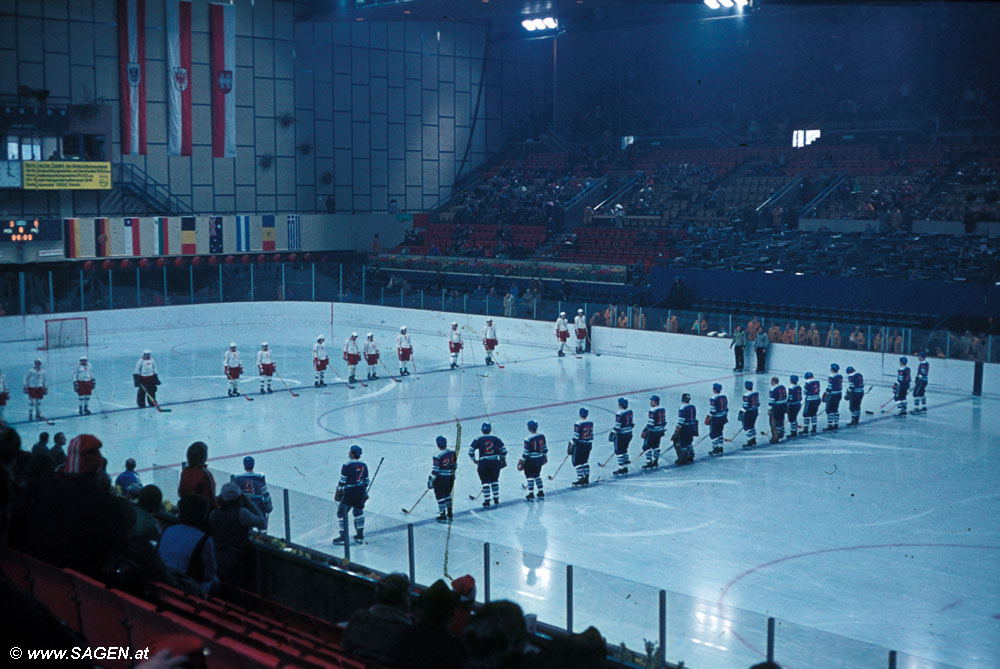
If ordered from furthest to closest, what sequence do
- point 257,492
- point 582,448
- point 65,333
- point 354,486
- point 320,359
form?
point 65,333, point 320,359, point 582,448, point 354,486, point 257,492

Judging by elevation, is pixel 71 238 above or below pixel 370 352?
above

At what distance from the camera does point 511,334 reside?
31.9 metres

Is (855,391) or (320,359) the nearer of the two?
(855,391)

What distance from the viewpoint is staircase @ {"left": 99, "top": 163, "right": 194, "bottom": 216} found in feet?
116

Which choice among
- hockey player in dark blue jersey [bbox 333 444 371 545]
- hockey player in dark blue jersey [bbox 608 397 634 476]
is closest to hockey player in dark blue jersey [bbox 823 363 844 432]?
hockey player in dark blue jersey [bbox 608 397 634 476]

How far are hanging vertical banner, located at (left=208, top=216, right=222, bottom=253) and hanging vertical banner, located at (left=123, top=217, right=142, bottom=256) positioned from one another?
2.89 metres

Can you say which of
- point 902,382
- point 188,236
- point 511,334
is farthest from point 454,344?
point 188,236

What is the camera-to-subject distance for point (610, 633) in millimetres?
7078

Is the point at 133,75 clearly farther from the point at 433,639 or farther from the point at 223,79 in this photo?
the point at 433,639

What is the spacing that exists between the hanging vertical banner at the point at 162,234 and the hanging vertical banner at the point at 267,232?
406cm

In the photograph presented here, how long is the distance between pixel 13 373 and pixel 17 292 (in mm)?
6235

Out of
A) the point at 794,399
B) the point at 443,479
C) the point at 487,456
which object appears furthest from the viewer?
the point at 794,399

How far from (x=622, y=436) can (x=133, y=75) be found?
79.1ft

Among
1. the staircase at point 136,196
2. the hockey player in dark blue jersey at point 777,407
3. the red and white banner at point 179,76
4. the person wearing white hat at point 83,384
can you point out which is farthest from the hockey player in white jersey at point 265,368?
the staircase at point 136,196
